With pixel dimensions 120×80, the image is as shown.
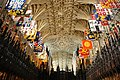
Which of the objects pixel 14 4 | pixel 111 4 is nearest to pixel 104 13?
pixel 111 4

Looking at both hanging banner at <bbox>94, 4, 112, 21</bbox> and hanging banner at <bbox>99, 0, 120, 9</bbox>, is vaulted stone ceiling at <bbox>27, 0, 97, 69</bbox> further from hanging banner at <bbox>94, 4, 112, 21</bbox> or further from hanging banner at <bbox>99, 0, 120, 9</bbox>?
hanging banner at <bbox>99, 0, 120, 9</bbox>

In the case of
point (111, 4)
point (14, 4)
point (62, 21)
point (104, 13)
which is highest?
point (14, 4)

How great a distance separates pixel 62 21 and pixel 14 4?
45.9ft

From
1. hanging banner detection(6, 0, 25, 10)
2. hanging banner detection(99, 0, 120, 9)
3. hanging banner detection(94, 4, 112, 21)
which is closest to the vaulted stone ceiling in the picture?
hanging banner detection(6, 0, 25, 10)

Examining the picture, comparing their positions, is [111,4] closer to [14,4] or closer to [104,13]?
[104,13]

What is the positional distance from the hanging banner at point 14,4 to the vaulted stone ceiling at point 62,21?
5873mm

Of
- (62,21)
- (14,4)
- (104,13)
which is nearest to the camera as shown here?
(14,4)

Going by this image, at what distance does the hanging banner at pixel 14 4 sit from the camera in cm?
1247

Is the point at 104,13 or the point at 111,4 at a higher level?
the point at 111,4

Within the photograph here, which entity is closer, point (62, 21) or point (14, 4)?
point (14, 4)

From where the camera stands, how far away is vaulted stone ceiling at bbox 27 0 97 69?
21.9 meters

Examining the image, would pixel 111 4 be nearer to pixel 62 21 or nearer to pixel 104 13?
pixel 104 13

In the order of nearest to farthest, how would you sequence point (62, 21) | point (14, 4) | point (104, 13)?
point (14, 4) → point (104, 13) → point (62, 21)

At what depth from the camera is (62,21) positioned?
85.7 feet
